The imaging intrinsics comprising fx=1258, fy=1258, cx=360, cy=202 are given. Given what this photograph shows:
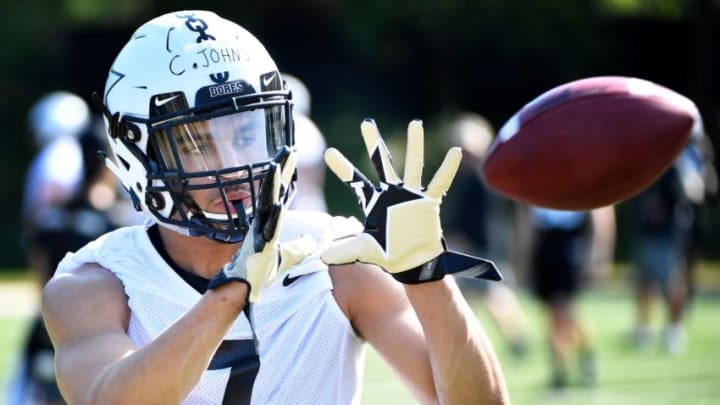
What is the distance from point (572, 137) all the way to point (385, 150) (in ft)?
2.06

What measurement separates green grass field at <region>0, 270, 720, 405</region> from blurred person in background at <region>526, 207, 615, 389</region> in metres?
0.20

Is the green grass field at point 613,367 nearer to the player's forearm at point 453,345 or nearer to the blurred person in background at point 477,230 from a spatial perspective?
the blurred person in background at point 477,230

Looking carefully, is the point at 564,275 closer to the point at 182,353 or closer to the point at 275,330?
the point at 275,330

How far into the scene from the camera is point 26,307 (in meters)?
13.5

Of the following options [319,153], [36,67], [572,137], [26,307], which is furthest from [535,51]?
[572,137]

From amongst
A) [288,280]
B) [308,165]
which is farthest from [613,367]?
[288,280]

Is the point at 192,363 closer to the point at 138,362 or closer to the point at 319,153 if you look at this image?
the point at 138,362

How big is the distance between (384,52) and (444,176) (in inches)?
785

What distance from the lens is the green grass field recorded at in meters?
7.93

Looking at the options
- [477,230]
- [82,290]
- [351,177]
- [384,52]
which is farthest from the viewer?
[384,52]

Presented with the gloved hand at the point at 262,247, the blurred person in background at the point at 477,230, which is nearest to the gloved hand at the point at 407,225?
the gloved hand at the point at 262,247

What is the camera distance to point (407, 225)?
7.89 ft

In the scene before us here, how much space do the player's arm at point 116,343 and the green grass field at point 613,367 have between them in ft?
17.4

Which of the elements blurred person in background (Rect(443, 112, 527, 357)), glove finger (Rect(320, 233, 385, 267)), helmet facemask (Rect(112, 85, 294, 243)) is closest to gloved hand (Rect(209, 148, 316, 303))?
glove finger (Rect(320, 233, 385, 267))
